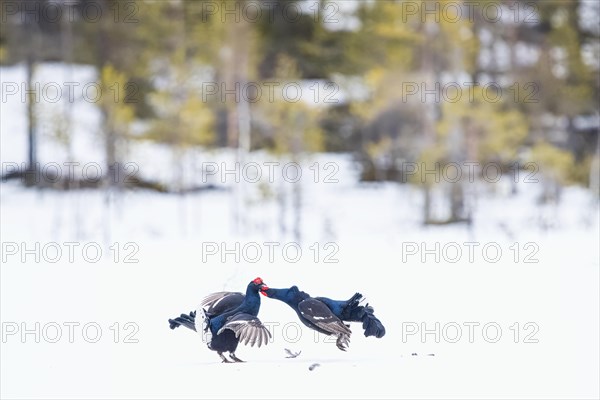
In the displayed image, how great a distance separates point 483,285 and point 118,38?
14.2 meters

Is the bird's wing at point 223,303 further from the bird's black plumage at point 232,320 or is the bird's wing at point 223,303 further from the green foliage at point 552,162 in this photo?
the green foliage at point 552,162

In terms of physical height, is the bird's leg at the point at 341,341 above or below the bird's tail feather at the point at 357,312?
below

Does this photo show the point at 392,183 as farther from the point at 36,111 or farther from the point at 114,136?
the point at 36,111

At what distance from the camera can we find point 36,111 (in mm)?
17344

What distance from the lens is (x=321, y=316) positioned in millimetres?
5590

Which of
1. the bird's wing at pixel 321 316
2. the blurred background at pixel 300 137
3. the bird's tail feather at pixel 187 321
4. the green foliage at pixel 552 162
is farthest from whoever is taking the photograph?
the green foliage at pixel 552 162

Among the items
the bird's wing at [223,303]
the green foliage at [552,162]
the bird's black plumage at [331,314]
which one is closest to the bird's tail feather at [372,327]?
the bird's black plumage at [331,314]

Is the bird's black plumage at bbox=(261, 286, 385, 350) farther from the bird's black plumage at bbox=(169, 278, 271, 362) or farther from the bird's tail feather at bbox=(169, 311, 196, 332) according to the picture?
the bird's tail feather at bbox=(169, 311, 196, 332)

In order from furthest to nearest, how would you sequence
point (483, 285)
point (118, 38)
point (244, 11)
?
point (118, 38), point (244, 11), point (483, 285)

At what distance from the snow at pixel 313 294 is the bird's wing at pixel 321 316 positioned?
11.6 inches

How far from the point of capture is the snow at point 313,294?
214 inches

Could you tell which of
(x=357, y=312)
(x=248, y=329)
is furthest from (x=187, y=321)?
(x=357, y=312)

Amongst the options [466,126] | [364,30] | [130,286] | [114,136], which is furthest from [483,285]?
[364,30]

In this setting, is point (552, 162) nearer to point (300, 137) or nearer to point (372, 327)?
point (300, 137)
